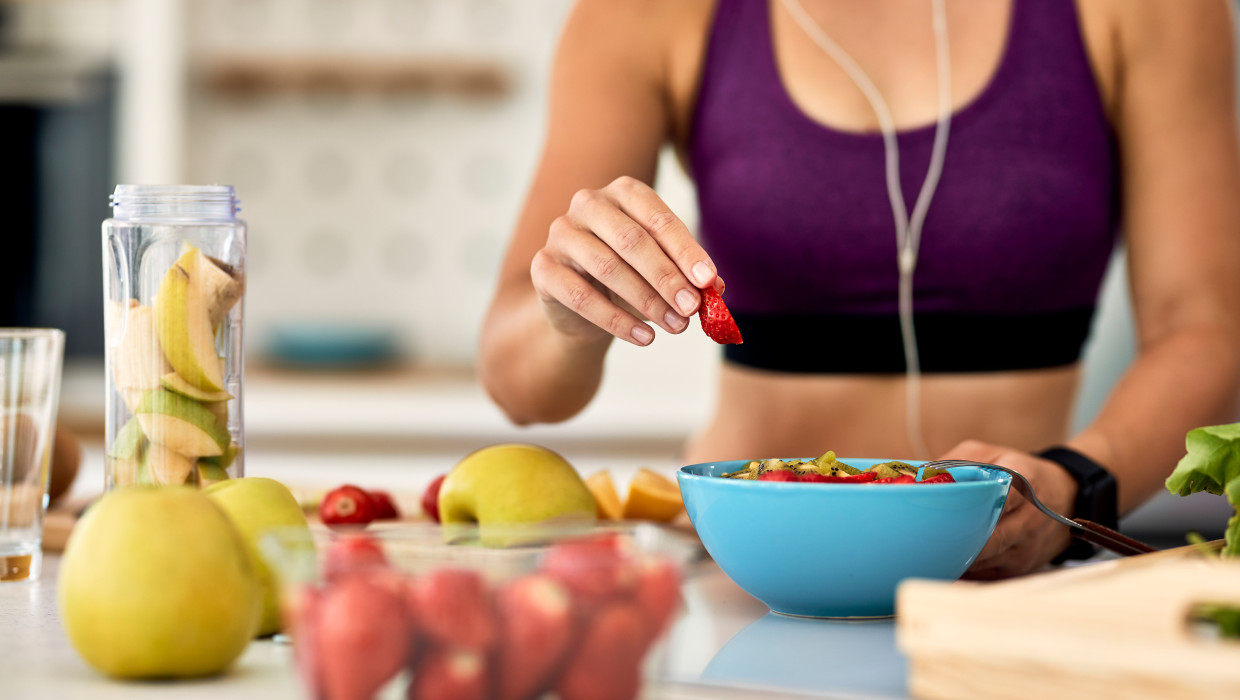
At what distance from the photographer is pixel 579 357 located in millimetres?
1052

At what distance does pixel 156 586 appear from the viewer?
52 cm

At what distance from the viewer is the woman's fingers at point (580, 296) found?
791mm

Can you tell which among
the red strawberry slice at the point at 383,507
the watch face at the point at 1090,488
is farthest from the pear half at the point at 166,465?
the watch face at the point at 1090,488

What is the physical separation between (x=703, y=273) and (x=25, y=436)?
45cm

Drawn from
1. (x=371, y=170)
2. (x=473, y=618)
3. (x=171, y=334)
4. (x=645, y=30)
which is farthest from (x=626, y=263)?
(x=371, y=170)

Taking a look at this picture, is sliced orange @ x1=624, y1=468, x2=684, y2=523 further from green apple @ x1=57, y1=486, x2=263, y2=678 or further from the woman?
green apple @ x1=57, y1=486, x2=263, y2=678

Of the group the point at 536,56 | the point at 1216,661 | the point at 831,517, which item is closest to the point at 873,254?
the point at 831,517

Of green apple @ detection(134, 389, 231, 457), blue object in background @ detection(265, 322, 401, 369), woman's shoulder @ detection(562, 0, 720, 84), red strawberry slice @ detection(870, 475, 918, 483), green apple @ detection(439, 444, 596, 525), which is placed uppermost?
woman's shoulder @ detection(562, 0, 720, 84)

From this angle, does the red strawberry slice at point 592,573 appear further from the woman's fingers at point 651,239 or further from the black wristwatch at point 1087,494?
the black wristwatch at point 1087,494

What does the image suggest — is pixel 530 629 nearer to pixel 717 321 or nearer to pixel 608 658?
pixel 608 658

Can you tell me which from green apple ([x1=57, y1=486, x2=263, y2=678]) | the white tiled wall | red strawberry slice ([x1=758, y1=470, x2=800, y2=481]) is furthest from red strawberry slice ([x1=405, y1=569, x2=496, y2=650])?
the white tiled wall

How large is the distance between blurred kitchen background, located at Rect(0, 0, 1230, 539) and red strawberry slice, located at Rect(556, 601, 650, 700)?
216cm

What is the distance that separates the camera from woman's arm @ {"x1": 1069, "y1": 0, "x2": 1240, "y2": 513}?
1187 mm

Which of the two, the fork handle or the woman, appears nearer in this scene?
the fork handle
